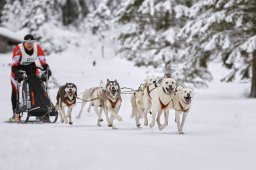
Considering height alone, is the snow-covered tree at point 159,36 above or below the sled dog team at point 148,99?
above

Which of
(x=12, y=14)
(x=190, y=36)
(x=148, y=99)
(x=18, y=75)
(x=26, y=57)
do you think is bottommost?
(x=148, y=99)

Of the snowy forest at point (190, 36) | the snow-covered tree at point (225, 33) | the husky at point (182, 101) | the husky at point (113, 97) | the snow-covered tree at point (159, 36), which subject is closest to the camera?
the husky at point (182, 101)

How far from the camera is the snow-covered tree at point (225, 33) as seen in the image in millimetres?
17609

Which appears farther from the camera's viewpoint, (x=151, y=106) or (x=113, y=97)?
(x=151, y=106)

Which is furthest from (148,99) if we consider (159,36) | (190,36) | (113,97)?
(159,36)

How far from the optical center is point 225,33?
18031mm

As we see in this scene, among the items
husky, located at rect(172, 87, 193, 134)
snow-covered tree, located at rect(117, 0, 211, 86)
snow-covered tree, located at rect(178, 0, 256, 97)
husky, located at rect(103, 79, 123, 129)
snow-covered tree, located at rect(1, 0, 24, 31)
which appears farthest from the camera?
snow-covered tree, located at rect(1, 0, 24, 31)

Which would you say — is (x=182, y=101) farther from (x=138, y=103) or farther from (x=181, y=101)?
(x=138, y=103)

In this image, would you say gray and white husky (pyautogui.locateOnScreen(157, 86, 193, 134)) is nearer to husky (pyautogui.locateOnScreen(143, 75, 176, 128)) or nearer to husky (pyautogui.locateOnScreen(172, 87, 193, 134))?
husky (pyautogui.locateOnScreen(172, 87, 193, 134))

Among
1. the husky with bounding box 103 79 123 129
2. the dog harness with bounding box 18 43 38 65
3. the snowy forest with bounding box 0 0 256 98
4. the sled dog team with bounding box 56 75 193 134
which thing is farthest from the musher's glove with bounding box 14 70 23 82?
the snowy forest with bounding box 0 0 256 98

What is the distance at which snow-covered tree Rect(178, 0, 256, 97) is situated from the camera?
57.8 feet

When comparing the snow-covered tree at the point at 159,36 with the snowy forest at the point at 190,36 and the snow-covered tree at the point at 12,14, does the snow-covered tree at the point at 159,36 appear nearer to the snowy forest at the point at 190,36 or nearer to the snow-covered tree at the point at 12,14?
the snowy forest at the point at 190,36

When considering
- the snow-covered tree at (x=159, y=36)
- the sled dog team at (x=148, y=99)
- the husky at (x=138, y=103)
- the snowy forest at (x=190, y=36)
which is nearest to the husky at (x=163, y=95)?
the sled dog team at (x=148, y=99)

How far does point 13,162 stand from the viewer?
18.0 ft
